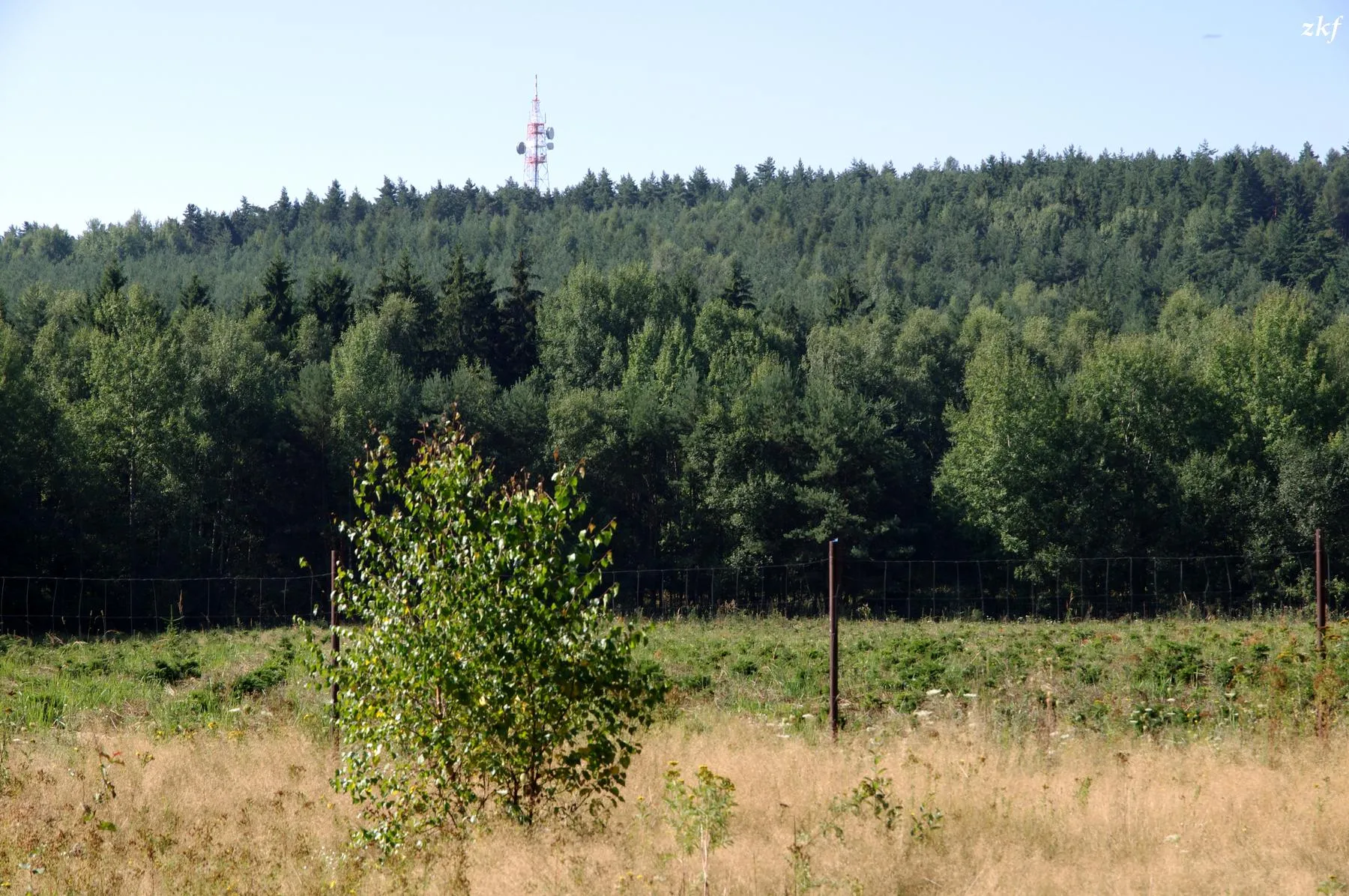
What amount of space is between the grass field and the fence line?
19827 mm

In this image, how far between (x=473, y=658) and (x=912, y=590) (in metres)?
39.8

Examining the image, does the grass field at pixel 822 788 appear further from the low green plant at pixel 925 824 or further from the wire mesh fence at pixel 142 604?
the wire mesh fence at pixel 142 604

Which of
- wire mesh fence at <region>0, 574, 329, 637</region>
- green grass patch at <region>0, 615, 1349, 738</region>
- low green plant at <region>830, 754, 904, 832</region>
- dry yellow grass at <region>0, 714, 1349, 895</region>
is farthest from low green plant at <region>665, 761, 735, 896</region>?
wire mesh fence at <region>0, 574, 329, 637</region>

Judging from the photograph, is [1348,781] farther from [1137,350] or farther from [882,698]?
[1137,350]

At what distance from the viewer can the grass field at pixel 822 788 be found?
8.24 metres

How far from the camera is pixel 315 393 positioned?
162 ft

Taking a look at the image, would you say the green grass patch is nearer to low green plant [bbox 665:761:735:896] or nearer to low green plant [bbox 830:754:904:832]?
low green plant [bbox 830:754:904:832]

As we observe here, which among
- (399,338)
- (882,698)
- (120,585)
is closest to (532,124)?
(399,338)

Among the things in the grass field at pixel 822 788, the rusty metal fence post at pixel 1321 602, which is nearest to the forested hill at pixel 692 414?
the grass field at pixel 822 788

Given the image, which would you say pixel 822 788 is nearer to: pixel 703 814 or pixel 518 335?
pixel 703 814

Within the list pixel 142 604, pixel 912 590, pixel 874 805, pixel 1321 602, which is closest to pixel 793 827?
pixel 874 805

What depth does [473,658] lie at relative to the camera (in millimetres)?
8312

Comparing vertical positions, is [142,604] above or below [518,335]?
below

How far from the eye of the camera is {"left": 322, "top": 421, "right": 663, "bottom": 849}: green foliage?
834 centimetres
